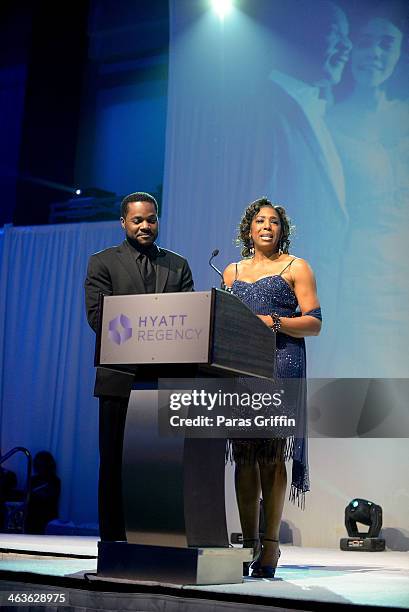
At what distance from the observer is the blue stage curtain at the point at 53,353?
27.2 ft

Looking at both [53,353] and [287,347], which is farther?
[53,353]

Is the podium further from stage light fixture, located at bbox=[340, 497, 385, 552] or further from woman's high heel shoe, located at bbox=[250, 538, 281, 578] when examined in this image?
stage light fixture, located at bbox=[340, 497, 385, 552]

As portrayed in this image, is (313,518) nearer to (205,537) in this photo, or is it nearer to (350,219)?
(350,219)

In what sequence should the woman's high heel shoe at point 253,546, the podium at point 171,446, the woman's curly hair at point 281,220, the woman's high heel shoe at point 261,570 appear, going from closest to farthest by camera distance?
the podium at point 171,446 → the woman's high heel shoe at point 261,570 → the woman's high heel shoe at point 253,546 → the woman's curly hair at point 281,220

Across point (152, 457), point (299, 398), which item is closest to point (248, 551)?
point (152, 457)

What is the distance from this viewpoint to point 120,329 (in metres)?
2.75

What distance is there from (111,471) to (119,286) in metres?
0.66

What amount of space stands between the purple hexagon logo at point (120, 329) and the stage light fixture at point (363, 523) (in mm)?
3687

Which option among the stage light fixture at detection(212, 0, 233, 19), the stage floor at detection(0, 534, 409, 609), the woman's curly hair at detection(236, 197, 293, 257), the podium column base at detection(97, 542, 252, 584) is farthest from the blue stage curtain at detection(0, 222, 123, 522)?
the podium column base at detection(97, 542, 252, 584)

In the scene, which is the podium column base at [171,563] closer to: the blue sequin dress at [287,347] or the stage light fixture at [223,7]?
the blue sequin dress at [287,347]

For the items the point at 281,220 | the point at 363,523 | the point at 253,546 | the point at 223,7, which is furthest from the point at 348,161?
the point at 253,546

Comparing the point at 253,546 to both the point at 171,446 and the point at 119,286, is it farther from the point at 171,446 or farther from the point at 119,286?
the point at 119,286

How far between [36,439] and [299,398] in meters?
5.59

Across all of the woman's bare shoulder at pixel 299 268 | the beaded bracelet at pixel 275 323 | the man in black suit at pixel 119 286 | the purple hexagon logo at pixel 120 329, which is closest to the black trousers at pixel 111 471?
the man in black suit at pixel 119 286
